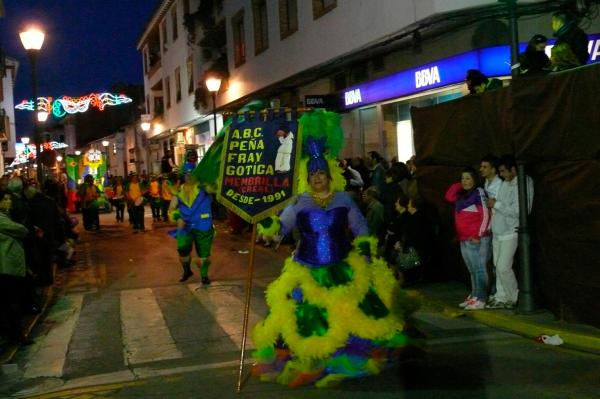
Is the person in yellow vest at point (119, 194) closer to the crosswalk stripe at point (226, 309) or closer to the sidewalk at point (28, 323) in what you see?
the sidewalk at point (28, 323)

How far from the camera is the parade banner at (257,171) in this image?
6.89 meters

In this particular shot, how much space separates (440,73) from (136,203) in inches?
451

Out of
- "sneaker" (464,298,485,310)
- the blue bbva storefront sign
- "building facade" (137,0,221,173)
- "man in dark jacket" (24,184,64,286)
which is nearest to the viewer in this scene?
"sneaker" (464,298,485,310)

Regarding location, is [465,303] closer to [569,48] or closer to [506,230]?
[506,230]

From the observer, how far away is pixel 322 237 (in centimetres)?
645

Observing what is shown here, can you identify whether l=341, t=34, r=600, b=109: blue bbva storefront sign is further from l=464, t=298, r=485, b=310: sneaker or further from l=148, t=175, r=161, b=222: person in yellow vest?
l=148, t=175, r=161, b=222: person in yellow vest

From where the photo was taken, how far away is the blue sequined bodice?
21.0ft

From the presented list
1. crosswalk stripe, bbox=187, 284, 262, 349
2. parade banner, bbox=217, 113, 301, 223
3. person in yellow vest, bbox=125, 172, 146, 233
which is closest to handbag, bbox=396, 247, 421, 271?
crosswalk stripe, bbox=187, 284, 262, 349

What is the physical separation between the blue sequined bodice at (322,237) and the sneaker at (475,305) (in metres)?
3.10

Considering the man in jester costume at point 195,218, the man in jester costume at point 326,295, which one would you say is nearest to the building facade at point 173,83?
the man in jester costume at point 195,218

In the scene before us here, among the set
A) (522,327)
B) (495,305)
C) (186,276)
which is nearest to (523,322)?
(522,327)

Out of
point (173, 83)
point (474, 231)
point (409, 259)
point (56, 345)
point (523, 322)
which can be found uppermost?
point (173, 83)

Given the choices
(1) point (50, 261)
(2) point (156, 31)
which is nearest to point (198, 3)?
(2) point (156, 31)

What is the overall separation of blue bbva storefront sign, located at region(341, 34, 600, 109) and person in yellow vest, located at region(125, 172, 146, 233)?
7.91m
